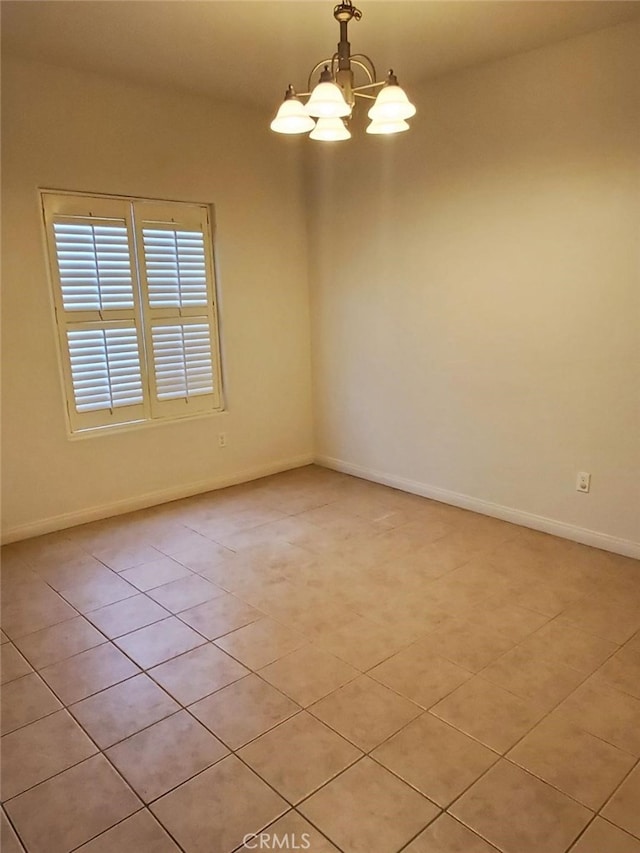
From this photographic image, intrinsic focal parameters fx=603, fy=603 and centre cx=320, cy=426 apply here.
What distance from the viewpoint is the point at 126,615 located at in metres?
2.75

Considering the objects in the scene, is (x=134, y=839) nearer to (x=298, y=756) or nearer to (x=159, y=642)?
(x=298, y=756)

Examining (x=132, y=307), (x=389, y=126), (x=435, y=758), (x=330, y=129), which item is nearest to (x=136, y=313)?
(x=132, y=307)

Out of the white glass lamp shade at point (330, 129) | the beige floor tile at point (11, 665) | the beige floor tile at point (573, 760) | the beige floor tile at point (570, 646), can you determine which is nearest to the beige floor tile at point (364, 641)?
the beige floor tile at point (570, 646)

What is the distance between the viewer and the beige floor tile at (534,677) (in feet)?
7.01

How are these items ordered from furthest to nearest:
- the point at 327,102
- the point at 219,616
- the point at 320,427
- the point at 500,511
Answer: the point at 320,427 < the point at 500,511 < the point at 219,616 < the point at 327,102

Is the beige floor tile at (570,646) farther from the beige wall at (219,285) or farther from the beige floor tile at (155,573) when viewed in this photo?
the beige wall at (219,285)

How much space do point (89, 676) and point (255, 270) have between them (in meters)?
3.00

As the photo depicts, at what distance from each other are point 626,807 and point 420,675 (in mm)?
764

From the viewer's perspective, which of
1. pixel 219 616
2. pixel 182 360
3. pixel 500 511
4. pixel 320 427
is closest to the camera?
pixel 219 616

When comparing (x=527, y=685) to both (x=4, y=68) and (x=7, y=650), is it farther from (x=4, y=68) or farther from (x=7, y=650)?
(x=4, y=68)

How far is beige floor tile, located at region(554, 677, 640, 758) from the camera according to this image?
1936 millimetres

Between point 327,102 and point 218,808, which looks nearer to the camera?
point 218,808

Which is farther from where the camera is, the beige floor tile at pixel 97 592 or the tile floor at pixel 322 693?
the beige floor tile at pixel 97 592

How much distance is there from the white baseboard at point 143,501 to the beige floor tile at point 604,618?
2589 millimetres
